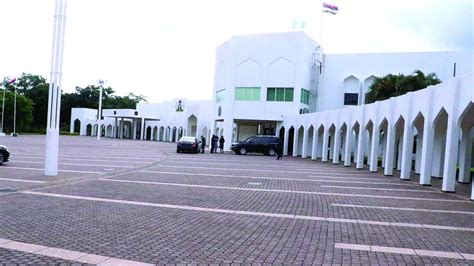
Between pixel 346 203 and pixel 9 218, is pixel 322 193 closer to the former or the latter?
pixel 346 203

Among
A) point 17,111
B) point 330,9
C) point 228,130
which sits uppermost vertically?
point 330,9

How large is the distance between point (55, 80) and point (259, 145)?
24.7m

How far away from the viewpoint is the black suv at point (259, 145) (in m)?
38.2

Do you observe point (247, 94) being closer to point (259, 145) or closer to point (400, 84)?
point (259, 145)

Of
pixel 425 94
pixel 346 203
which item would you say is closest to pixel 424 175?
pixel 425 94

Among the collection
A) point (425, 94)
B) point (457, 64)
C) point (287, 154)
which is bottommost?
point (287, 154)

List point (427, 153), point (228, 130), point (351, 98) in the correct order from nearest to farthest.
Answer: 1. point (427, 153)
2. point (228, 130)
3. point (351, 98)

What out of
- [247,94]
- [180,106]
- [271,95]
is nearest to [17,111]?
[180,106]

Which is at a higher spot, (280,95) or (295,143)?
(280,95)

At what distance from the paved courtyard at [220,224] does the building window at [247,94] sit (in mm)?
29006

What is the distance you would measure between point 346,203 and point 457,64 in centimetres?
3765

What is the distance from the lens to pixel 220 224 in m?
8.26

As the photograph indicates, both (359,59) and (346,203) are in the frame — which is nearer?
(346,203)

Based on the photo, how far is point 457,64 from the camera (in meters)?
43.2
